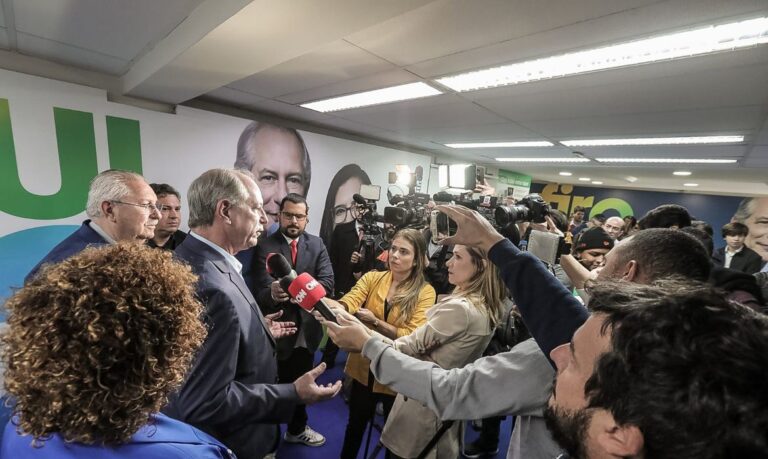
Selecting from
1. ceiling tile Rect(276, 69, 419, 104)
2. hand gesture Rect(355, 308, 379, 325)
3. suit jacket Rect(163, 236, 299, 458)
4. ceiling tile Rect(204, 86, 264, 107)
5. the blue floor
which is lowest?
the blue floor

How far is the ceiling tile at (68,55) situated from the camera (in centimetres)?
190

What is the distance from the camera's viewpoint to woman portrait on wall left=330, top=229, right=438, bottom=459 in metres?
1.88

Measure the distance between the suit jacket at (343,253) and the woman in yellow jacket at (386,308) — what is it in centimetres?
166

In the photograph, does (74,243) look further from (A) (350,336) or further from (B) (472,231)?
(B) (472,231)

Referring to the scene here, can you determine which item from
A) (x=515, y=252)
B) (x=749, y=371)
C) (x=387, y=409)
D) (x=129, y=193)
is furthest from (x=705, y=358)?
(x=129, y=193)

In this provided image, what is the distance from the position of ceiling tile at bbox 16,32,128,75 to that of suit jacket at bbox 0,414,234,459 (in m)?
2.43

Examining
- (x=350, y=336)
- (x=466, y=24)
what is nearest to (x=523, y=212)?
(x=466, y=24)

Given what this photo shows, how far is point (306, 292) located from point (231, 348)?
334 mm

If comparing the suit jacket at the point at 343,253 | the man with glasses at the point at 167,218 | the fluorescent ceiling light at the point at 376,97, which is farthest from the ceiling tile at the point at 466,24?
the suit jacket at the point at 343,253

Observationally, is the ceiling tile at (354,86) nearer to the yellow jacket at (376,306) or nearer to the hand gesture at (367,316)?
the yellow jacket at (376,306)

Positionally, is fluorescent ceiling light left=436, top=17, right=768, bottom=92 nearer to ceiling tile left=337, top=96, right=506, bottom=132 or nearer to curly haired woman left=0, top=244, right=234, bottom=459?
ceiling tile left=337, top=96, right=506, bottom=132

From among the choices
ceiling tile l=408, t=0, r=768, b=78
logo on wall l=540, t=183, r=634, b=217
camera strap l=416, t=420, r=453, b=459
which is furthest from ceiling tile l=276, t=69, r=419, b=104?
logo on wall l=540, t=183, r=634, b=217

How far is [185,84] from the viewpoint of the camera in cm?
219

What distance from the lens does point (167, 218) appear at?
2533 millimetres
